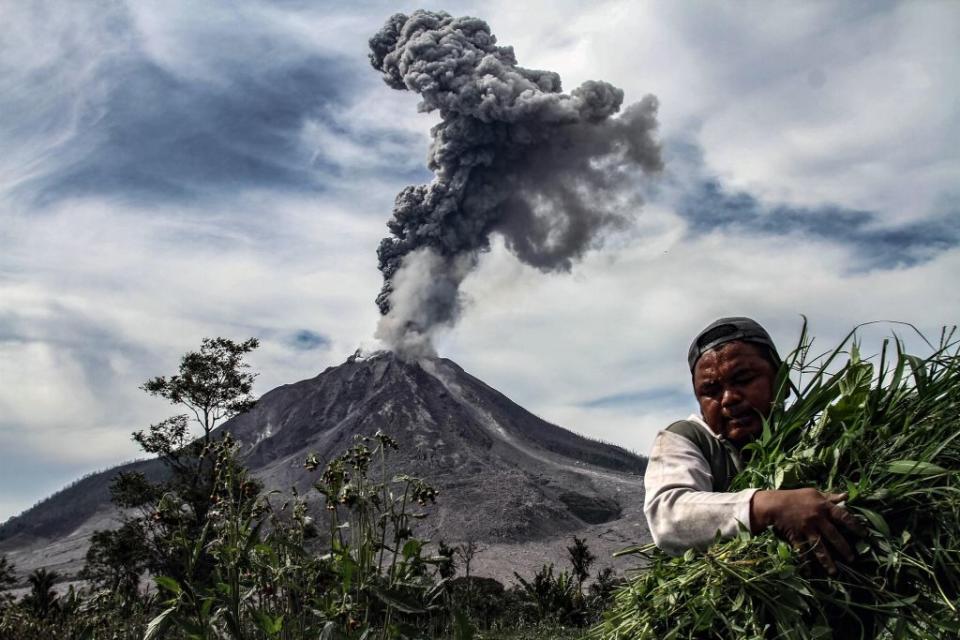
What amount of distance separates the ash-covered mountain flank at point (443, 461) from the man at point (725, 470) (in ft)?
173

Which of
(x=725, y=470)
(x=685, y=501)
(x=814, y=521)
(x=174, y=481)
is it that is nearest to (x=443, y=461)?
(x=174, y=481)

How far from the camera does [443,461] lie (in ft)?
270

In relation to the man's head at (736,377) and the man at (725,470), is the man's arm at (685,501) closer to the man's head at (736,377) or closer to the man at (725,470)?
the man at (725,470)

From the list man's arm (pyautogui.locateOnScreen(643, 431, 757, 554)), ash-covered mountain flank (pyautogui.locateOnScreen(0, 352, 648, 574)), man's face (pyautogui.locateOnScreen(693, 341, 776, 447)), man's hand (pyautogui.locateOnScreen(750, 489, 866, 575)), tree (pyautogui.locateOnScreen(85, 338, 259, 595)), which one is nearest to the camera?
man's hand (pyautogui.locateOnScreen(750, 489, 866, 575))

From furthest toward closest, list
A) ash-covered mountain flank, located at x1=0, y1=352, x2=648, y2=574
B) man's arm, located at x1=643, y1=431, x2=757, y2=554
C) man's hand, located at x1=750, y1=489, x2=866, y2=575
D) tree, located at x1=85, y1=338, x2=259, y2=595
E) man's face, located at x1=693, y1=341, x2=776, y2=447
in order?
→ ash-covered mountain flank, located at x1=0, y1=352, x2=648, y2=574, tree, located at x1=85, y1=338, x2=259, y2=595, man's face, located at x1=693, y1=341, x2=776, y2=447, man's arm, located at x1=643, y1=431, x2=757, y2=554, man's hand, located at x1=750, y1=489, x2=866, y2=575

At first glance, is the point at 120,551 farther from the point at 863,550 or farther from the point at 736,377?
the point at 863,550

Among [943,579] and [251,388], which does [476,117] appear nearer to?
[251,388]

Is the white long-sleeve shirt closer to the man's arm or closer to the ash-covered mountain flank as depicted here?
the man's arm

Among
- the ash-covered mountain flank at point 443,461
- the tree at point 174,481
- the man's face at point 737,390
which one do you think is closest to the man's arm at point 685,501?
the man's face at point 737,390

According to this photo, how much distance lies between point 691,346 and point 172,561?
21836 mm

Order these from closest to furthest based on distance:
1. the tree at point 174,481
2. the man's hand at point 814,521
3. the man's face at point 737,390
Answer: the man's hand at point 814,521 < the man's face at point 737,390 < the tree at point 174,481

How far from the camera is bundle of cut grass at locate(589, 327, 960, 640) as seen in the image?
5.55 ft

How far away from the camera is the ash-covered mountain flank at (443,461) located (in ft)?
221

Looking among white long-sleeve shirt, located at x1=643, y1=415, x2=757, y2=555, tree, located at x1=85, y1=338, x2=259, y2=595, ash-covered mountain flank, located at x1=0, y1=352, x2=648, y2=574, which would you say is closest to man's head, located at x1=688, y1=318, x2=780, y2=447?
white long-sleeve shirt, located at x1=643, y1=415, x2=757, y2=555
